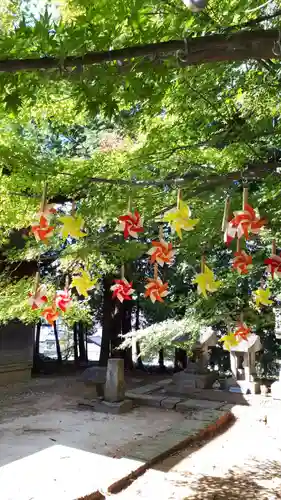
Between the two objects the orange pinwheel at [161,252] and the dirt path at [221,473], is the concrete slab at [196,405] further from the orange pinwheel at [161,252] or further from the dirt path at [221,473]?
the orange pinwheel at [161,252]

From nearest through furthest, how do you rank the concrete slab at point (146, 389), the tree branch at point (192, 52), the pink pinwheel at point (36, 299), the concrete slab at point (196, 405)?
the tree branch at point (192, 52), the pink pinwheel at point (36, 299), the concrete slab at point (196, 405), the concrete slab at point (146, 389)

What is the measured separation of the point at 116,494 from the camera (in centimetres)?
452

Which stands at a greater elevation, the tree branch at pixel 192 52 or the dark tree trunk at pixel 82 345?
the tree branch at pixel 192 52

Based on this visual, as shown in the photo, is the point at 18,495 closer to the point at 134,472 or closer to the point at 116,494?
the point at 116,494

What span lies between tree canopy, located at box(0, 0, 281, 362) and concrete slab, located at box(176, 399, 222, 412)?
619cm

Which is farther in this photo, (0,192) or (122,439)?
(122,439)

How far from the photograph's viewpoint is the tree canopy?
1.60m

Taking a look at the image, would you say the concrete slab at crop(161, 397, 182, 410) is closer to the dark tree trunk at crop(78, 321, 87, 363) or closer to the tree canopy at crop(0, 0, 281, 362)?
the tree canopy at crop(0, 0, 281, 362)

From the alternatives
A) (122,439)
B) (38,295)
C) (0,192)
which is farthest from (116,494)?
(0,192)

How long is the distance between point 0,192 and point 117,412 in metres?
6.96

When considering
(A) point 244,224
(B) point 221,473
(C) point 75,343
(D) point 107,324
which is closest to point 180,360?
(D) point 107,324

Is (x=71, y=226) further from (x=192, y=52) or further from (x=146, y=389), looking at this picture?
(x=146, y=389)

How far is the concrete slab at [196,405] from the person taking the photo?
9242mm

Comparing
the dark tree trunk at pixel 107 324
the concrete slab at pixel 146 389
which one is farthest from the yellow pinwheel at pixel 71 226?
the dark tree trunk at pixel 107 324
